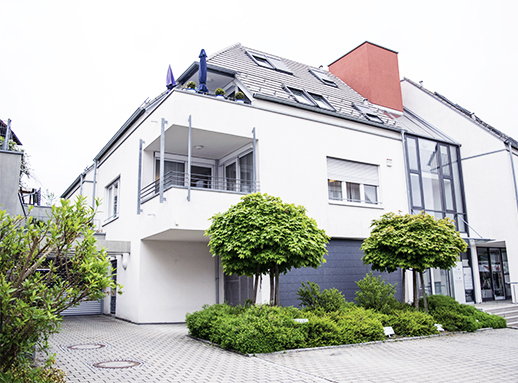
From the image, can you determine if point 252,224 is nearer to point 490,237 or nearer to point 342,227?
point 342,227

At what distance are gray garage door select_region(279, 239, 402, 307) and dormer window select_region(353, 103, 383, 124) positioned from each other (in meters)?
4.78

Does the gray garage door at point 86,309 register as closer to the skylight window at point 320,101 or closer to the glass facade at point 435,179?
the skylight window at point 320,101

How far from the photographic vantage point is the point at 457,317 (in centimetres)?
1112

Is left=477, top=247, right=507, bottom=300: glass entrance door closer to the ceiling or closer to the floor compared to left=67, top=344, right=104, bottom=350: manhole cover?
closer to the ceiling

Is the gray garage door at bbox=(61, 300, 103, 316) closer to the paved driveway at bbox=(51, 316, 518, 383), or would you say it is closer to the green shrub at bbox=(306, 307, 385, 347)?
the paved driveway at bbox=(51, 316, 518, 383)

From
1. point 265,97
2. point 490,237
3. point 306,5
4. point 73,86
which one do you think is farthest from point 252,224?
point 490,237

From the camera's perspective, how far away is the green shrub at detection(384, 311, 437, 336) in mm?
10133

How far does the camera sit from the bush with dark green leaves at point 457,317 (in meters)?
11.1

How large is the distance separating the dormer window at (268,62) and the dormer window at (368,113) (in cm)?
313

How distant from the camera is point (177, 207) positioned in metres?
11.0

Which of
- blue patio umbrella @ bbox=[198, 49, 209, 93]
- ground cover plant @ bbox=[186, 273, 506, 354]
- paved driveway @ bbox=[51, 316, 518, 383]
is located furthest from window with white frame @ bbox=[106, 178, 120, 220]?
ground cover plant @ bbox=[186, 273, 506, 354]

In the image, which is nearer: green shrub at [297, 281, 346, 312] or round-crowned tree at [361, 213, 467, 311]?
green shrub at [297, 281, 346, 312]

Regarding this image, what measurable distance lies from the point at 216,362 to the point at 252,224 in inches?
116

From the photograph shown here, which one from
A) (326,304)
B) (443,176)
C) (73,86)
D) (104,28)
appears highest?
(73,86)
